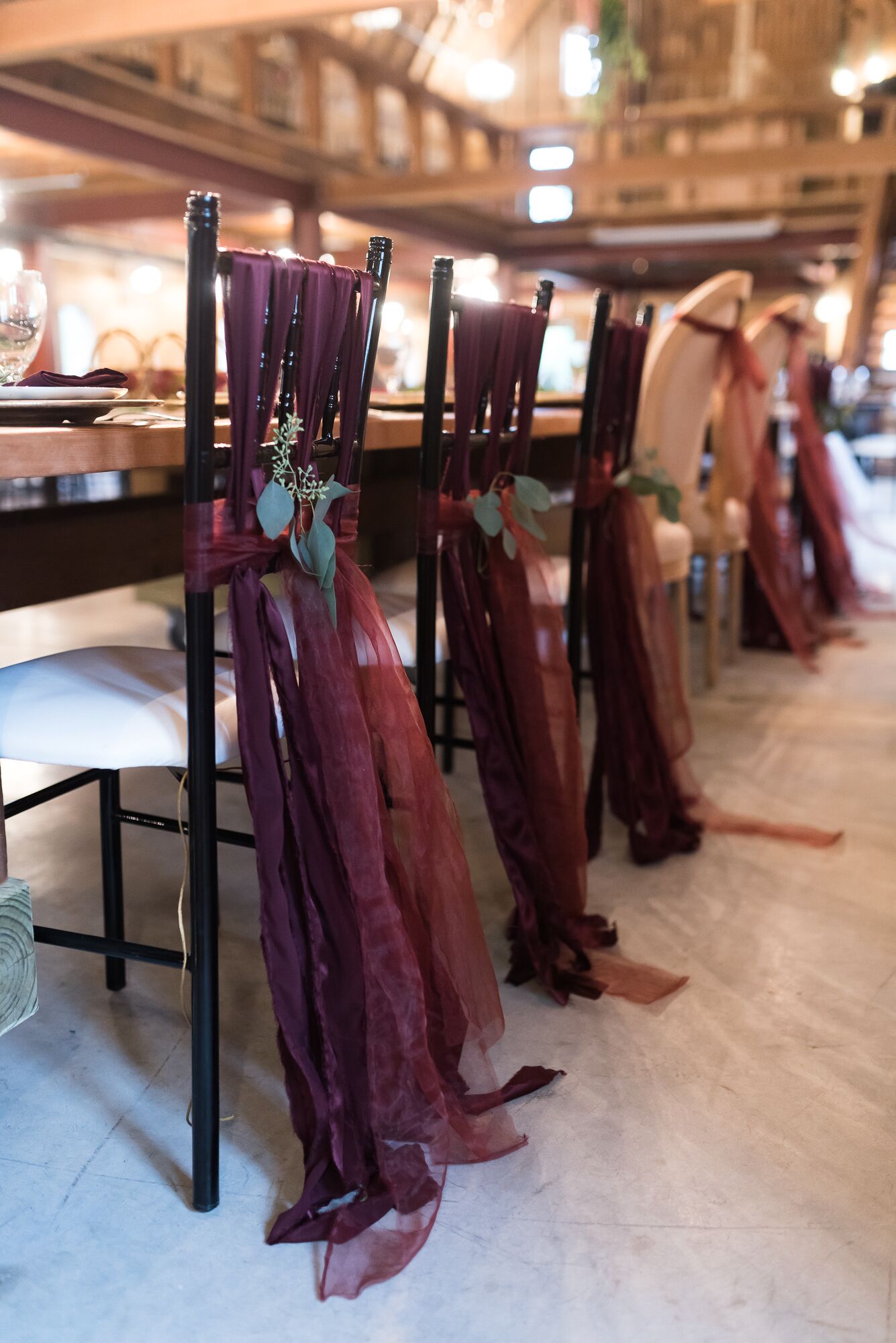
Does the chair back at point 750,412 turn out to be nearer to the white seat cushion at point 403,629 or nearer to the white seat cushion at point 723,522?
the white seat cushion at point 723,522

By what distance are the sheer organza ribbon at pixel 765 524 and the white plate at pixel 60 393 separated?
174 cm

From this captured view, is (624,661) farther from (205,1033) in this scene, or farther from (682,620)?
(205,1033)

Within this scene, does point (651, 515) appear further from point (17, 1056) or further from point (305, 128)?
point (305, 128)

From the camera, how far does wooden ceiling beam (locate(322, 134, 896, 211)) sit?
260 inches

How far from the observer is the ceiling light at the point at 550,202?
24.9 feet

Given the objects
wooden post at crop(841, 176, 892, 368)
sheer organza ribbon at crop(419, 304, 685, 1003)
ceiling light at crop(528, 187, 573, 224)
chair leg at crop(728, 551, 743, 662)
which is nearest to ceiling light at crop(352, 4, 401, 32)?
ceiling light at crop(528, 187, 573, 224)

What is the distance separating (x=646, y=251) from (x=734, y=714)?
8.40m

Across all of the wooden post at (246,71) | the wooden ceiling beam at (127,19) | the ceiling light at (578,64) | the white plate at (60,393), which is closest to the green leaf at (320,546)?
the white plate at (60,393)

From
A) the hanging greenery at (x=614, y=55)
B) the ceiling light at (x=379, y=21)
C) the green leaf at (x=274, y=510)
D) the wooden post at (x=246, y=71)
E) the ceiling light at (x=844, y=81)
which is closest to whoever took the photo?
the green leaf at (x=274, y=510)

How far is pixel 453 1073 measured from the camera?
127 cm

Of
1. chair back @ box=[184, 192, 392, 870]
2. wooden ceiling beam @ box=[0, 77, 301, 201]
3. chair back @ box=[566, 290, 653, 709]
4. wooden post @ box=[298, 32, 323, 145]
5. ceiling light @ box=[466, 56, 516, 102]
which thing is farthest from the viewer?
ceiling light @ box=[466, 56, 516, 102]

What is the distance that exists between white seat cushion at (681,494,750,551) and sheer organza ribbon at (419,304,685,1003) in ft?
4.43

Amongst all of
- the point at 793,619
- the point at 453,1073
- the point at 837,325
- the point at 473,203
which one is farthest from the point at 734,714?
the point at 837,325

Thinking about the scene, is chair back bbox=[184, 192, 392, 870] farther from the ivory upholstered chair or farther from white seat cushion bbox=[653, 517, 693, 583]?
white seat cushion bbox=[653, 517, 693, 583]
